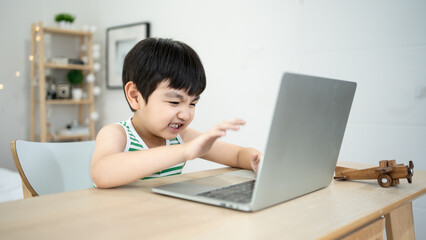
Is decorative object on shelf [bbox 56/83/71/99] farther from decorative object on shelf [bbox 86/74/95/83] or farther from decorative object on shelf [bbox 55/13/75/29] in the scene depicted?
decorative object on shelf [bbox 55/13/75/29]

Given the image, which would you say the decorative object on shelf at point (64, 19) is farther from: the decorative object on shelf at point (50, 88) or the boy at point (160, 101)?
the boy at point (160, 101)

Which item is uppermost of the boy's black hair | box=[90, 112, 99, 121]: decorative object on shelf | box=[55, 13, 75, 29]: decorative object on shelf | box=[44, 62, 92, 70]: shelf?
box=[55, 13, 75, 29]: decorative object on shelf

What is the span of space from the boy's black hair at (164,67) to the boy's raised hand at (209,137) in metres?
0.37

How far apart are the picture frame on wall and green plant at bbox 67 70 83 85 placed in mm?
250

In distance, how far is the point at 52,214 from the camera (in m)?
0.58

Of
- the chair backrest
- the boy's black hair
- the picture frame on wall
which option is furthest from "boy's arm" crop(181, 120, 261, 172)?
the picture frame on wall

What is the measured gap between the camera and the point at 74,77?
11.5 feet

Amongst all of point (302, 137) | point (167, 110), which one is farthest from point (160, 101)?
point (302, 137)

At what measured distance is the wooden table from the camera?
502 mm

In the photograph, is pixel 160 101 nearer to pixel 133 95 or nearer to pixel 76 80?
pixel 133 95

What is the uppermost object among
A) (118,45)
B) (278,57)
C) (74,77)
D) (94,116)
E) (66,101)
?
(118,45)

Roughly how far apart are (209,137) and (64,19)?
310cm

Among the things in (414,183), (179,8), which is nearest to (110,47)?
(179,8)

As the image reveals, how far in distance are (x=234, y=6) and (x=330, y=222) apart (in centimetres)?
229
